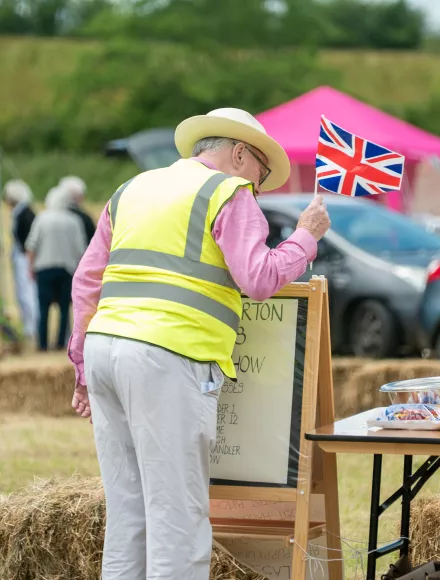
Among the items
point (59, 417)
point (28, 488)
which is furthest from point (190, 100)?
point (28, 488)

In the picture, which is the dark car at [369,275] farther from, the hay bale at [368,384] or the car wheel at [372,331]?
the hay bale at [368,384]

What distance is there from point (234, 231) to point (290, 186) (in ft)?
47.0

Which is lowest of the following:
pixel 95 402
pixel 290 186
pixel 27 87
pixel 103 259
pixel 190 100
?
pixel 95 402

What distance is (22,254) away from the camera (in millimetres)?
14406

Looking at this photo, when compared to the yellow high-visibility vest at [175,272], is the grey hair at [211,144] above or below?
above

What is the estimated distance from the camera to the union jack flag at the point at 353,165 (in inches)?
161

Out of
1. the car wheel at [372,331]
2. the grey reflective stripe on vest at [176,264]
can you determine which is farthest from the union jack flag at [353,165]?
the car wheel at [372,331]

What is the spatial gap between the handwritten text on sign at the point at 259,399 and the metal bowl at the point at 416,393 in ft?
1.16

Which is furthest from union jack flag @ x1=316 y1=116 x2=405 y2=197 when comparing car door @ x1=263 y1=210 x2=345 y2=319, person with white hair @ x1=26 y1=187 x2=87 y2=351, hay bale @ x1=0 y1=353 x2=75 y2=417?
person with white hair @ x1=26 y1=187 x2=87 y2=351

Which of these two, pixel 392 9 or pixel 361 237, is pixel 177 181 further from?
pixel 392 9

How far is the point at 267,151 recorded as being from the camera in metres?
3.91

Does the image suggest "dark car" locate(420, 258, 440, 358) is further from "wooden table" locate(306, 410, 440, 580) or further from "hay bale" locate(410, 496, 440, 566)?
"wooden table" locate(306, 410, 440, 580)

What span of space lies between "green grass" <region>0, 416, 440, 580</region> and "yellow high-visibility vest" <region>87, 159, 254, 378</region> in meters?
1.63

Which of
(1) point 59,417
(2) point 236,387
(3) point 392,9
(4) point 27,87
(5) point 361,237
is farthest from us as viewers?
(3) point 392,9
